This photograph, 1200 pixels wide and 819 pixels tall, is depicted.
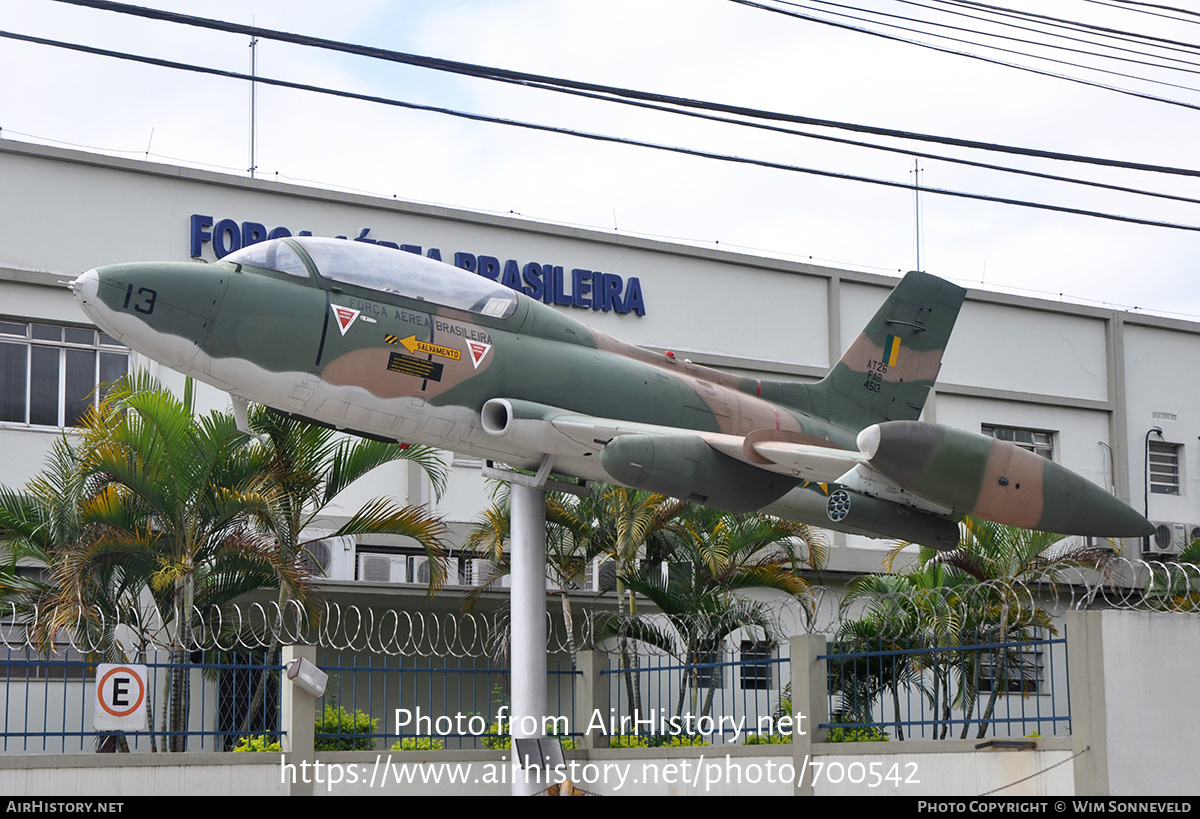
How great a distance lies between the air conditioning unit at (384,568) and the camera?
23.5m

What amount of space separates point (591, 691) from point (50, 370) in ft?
40.8

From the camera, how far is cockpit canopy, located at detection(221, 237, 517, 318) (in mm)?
13078

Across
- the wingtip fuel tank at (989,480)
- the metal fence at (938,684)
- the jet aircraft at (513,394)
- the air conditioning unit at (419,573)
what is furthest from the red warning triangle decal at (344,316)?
the air conditioning unit at (419,573)

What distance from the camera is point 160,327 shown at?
12.3m

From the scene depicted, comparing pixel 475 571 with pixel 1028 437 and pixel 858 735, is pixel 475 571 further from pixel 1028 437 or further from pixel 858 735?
pixel 1028 437

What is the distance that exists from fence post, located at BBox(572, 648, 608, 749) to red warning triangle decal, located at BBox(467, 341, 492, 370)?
614 centimetres

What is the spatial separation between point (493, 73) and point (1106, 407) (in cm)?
2588

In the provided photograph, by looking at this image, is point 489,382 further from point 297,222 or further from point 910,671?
point 297,222

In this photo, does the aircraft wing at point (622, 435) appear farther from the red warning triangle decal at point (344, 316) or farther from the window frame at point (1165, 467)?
the window frame at point (1165, 467)

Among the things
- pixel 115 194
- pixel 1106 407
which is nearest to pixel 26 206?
pixel 115 194

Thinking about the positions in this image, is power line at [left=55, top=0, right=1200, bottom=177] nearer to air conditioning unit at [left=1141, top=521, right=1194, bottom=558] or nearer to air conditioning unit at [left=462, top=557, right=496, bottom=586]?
air conditioning unit at [left=462, top=557, right=496, bottom=586]

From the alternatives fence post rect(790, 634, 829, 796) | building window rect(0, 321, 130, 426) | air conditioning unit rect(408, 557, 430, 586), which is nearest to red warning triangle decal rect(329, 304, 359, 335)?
fence post rect(790, 634, 829, 796)

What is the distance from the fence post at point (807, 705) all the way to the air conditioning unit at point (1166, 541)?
19.8m

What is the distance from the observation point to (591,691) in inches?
712
